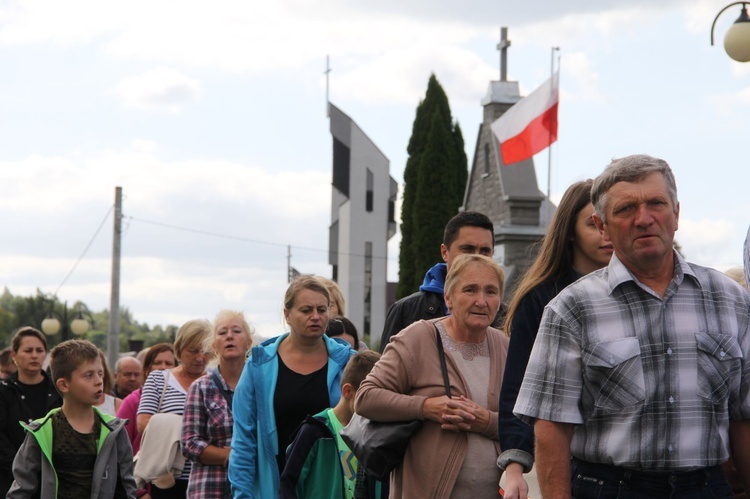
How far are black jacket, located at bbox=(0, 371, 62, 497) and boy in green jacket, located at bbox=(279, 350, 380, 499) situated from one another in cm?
407

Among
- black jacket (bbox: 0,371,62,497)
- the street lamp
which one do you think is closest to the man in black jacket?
black jacket (bbox: 0,371,62,497)

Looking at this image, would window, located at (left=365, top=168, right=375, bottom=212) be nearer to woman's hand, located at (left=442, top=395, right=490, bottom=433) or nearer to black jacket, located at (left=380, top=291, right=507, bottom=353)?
black jacket, located at (left=380, top=291, right=507, bottom=353)

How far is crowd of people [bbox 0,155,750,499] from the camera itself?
3.86 meters

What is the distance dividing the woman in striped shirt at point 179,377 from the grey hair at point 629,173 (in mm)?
5519

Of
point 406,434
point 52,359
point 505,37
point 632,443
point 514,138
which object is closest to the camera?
point 632,443

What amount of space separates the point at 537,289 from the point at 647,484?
3.76ft

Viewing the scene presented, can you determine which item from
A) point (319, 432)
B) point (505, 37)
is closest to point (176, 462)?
point (319, 432)

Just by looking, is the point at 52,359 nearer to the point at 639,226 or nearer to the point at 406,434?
the point at 406,434

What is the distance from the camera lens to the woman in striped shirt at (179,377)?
364 inches

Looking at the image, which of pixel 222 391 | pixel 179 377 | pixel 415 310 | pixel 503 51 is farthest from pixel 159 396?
pixel 503 51

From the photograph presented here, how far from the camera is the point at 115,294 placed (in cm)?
3281

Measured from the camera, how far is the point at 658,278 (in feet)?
13.0

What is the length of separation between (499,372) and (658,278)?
1.77 metres

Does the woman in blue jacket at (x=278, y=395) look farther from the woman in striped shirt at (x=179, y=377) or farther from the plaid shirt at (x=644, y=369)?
the plaid shirt at (x=644, y=369)
